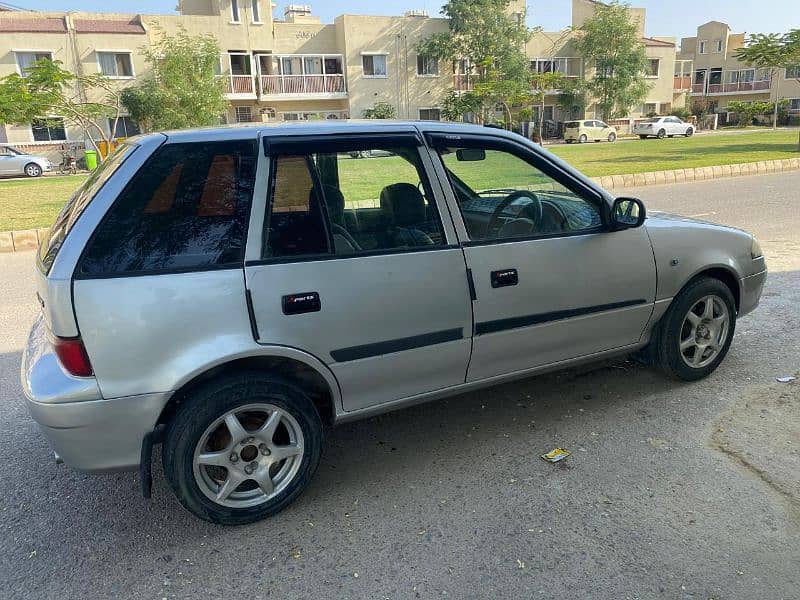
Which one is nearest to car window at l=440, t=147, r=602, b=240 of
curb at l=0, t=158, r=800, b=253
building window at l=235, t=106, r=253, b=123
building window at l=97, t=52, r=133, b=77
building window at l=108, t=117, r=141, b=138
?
curb at l=0, t=158, r=800, b=253

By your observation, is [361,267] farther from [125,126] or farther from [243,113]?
[243,113]

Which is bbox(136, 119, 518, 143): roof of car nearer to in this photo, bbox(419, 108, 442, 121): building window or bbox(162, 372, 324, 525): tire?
bbox(162, 372, 324, 525): tire

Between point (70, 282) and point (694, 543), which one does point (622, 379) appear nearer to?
point (694, 543)

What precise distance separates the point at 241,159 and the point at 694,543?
251 centimetres

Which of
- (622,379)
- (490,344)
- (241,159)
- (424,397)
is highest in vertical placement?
(241,159)

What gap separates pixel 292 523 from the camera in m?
2.79

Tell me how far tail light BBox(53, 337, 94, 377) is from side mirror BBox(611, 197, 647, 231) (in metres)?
2.69

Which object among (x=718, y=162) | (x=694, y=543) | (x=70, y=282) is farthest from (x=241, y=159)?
(x=718, y=162)

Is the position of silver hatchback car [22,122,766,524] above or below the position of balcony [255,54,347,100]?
below

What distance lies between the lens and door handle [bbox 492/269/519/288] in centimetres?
310

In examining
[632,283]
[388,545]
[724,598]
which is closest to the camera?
[724,598]

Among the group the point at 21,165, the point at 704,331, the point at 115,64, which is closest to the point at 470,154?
the point at 704,331

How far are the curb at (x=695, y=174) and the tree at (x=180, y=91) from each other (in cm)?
2226

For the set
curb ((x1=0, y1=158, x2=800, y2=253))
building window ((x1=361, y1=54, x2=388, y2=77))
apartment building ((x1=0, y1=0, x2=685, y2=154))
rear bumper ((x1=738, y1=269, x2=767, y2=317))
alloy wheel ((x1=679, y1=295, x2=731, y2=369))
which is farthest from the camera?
building window ((x1=361, y1=54, x2=388, y2=77))
